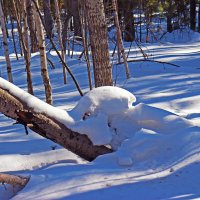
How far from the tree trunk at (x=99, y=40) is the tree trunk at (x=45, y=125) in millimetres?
1817

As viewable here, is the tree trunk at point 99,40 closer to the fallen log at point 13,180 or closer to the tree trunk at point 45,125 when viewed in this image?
the tree trunk at point 45,125

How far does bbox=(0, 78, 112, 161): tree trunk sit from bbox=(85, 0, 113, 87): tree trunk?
1.82m

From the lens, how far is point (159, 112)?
3.75 m

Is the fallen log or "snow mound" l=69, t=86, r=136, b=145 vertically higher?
"snow mound" l=69, t=86, r=136, b=145

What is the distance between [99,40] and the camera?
518cm

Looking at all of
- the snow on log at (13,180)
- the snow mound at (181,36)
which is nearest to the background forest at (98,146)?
the snow on log at (13,180)

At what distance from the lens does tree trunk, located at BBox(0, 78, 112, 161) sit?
346cm

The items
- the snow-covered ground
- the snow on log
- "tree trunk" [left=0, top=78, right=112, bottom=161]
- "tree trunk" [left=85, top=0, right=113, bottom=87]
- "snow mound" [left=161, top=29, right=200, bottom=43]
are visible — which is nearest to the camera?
the snow-covered ground

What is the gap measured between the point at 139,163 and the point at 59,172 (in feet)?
2.00

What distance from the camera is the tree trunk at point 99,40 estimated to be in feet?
16.4

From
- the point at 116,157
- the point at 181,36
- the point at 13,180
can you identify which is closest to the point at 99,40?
the point at 116,157

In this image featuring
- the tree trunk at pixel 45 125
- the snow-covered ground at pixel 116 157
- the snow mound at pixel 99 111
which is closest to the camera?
the snow-covered ground at pixel 116 157

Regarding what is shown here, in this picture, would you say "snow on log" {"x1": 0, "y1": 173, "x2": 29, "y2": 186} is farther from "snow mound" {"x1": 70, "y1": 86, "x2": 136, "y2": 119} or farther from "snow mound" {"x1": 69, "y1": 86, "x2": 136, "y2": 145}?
"snow mound" {"x1": 70, "y1": 86, "x2": 136, "y2": 119}

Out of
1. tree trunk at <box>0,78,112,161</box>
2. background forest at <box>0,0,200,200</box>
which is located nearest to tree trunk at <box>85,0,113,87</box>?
background forest at <box>0,0,200,200</box>
